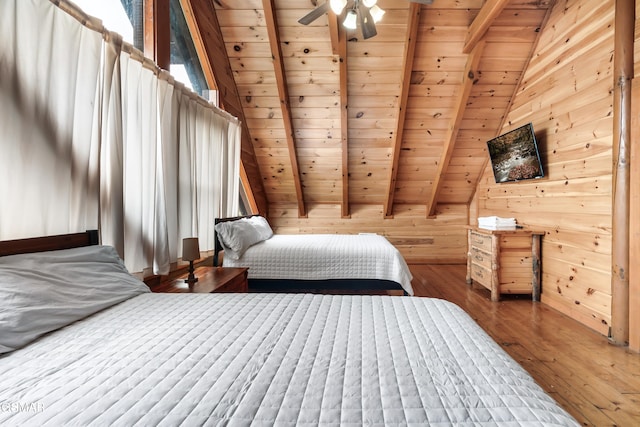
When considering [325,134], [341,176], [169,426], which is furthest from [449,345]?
[341,176]

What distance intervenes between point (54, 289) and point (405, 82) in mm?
3452

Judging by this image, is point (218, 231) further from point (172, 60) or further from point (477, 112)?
point (477, 112)

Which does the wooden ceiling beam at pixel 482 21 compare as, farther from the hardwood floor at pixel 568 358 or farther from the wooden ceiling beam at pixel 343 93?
the hardwood floor at pixel 568 358

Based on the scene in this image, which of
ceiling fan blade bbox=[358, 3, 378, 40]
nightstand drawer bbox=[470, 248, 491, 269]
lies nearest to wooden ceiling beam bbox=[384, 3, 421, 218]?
ceiling fan blade bbox=[358, 3, 378, 40]

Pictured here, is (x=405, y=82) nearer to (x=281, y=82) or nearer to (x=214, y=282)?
(x=281, y=82)

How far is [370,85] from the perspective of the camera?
3.50m

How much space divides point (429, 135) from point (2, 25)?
4044mm

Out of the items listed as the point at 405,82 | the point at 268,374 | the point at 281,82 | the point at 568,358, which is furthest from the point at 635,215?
the point at 281,82

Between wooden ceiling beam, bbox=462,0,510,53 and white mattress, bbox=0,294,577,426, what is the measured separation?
2711mm

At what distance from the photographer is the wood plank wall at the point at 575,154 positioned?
2281 millimetres

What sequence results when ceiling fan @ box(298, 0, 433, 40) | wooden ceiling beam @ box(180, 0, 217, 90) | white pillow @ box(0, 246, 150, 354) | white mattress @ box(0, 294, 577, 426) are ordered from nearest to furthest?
1. white mattress @ box(0, 294, 577, 426)
2. white pillow @ box(0, 246, 150, 354)
3. ceiling fan @ box(298, 0, 433, 40)
4. wooden ceiling beam @ box(180, 0, 217, 90)

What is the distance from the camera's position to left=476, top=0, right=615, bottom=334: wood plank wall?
7.48 feet

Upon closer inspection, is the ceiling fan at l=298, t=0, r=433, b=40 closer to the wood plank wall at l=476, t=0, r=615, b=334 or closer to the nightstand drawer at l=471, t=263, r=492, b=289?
the wood plank wall at l=476, t=0, r=615, b=334

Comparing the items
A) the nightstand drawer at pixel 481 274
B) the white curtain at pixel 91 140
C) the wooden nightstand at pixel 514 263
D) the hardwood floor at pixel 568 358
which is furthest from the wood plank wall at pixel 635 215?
the white curtain at pixel 91 140
